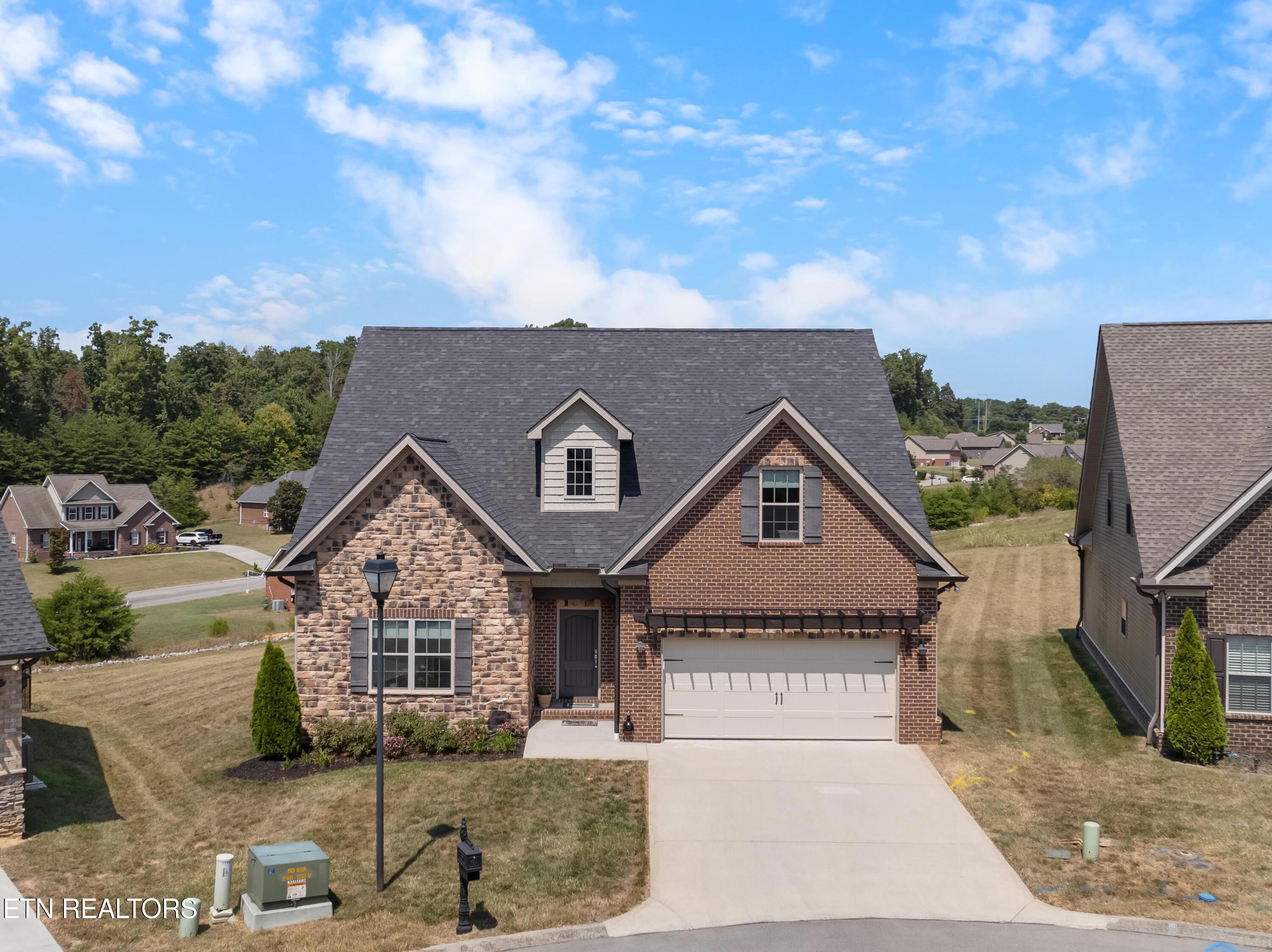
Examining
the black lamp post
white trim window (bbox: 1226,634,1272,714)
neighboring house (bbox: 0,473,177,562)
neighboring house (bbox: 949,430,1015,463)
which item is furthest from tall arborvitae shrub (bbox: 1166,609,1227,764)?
neighboring house (bbox: 949,430,1015,463)

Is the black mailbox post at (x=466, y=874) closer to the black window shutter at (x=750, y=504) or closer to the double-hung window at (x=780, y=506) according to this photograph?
A: the black window shutter at (x=750, y=504)

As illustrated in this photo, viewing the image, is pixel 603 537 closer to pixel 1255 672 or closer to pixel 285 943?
pixel 285 943

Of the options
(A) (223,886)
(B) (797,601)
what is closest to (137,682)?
(A) (223,886)

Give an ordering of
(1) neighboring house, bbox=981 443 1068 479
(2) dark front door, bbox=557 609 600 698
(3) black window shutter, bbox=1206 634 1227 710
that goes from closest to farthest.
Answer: (3) black window shutter, bbox=1206 634 1227 710 → (2) dark front door, bbox=557 609 600 698 → (1) neighboring house, bbox=981 443 1068 479

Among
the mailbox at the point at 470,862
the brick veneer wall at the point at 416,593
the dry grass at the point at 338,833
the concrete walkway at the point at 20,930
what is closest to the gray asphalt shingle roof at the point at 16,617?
the dry grass at the point at 338,833

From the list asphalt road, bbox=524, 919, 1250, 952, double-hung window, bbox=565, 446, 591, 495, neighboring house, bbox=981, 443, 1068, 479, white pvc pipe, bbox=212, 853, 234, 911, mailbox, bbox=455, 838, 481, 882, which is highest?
neighboring house, bbox=981, 443, 1068, 479

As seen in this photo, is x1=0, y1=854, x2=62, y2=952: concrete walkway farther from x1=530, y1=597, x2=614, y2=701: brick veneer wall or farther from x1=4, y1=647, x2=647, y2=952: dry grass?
x1=530, y1=597, x2=614, y2=701: brick veneer wall

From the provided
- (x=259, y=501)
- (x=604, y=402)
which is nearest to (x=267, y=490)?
(x=259, y=501)

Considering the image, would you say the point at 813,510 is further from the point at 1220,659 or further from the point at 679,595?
the point at 1220,659
